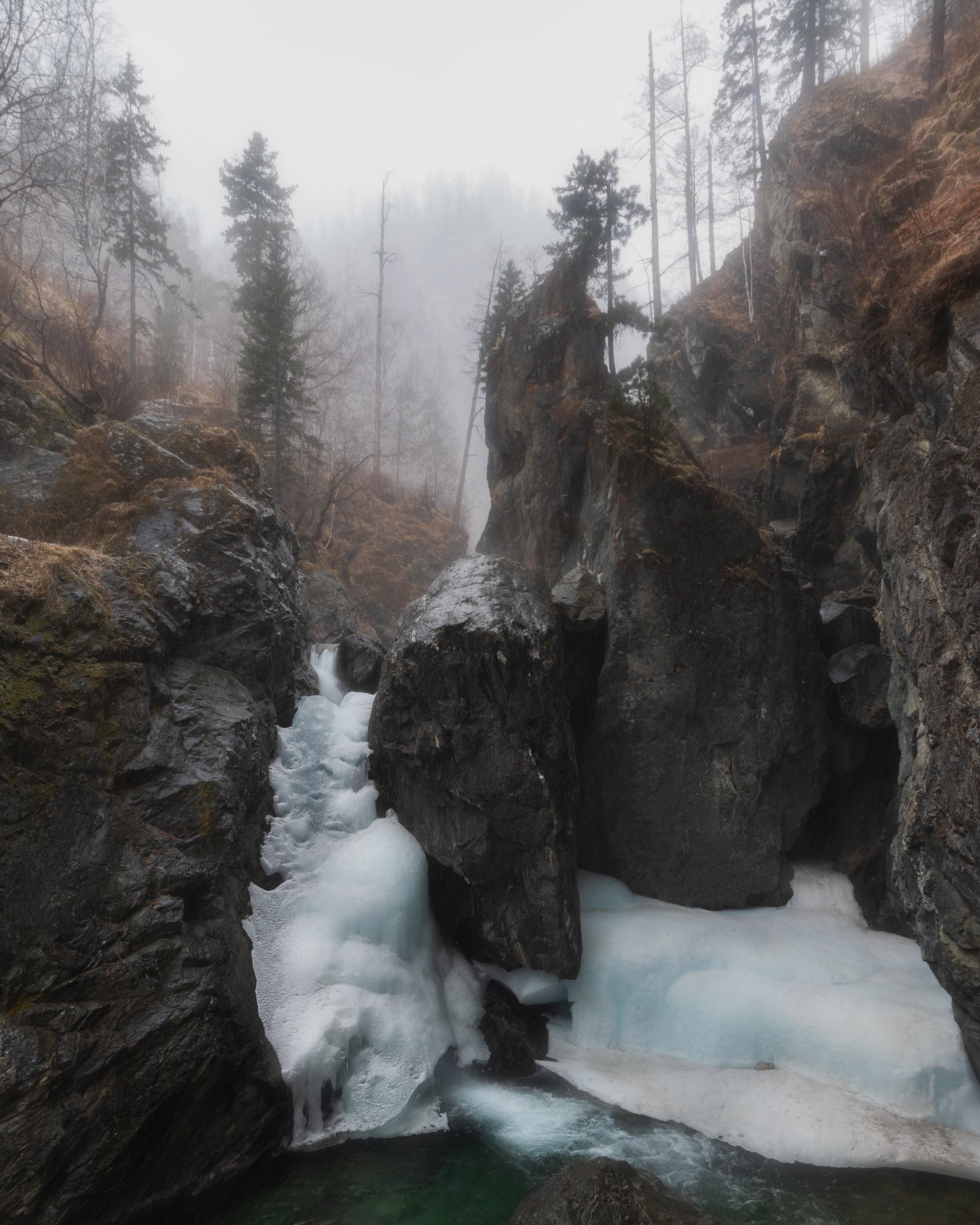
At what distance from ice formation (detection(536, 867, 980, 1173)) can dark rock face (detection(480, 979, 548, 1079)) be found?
23 cm

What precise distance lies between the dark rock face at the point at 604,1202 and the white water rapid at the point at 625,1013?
52.5 inches

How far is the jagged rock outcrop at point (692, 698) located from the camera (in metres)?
9.06

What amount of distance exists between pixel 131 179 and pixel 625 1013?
82.9 ft

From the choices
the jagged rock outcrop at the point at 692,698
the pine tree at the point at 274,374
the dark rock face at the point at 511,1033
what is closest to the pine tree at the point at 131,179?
the pine tree at the point at 274,374

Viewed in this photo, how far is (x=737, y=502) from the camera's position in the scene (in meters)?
10.4

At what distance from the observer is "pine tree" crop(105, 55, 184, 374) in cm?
1939

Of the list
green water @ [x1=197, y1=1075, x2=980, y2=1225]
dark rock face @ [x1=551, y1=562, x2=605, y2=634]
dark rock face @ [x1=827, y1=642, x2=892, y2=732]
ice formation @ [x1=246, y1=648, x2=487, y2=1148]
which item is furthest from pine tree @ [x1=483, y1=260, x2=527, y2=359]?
green water @ [x1=197, y1=1075, x2=980, y2=1225]

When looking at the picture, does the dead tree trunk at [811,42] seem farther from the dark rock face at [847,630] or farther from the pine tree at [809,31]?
the dark rock face at [847,630]

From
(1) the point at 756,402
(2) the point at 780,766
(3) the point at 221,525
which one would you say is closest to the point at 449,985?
(2) the point at 780,766

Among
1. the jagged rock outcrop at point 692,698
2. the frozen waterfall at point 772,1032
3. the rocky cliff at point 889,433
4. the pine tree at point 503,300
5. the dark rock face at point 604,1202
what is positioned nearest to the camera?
the dark rock face at point 604,1202

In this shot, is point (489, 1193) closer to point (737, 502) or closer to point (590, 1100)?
point (590, 1100)

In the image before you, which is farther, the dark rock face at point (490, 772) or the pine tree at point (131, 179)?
the pine tree at point (131, 179)

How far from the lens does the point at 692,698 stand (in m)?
9.30

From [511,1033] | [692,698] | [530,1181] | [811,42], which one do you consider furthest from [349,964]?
[811,42]
